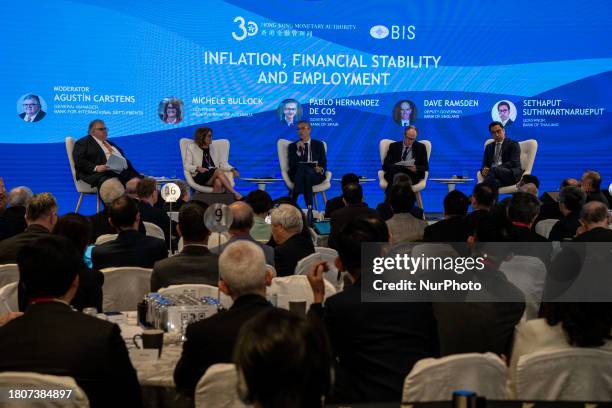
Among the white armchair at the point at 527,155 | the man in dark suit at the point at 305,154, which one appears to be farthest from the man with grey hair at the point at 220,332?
the white armchair at the point at 527,155

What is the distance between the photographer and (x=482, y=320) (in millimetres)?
3482

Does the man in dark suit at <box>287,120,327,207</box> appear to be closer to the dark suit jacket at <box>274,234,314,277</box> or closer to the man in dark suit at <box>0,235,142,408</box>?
the dark suit jacket at <box>274,234,314,277</box>

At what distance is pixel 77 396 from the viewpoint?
8.32ft

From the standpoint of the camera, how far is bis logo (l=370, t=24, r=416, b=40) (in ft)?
43.0

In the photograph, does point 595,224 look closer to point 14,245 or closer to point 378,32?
point 14,245

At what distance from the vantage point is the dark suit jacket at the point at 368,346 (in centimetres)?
312

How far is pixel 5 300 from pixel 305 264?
1771mm

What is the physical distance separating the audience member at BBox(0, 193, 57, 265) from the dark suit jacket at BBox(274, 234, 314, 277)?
4.57 ft

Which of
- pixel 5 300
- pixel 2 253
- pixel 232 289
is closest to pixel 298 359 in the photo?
pixel 232 289

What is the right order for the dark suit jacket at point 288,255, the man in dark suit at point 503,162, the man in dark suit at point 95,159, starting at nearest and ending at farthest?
the dark suit jacket at point 288,255 → the man in dark suit at point 95,159 → the man in dark suit at point 503,162

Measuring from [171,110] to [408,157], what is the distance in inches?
143

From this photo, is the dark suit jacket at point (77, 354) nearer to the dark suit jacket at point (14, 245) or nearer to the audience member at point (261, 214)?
the dark suit jacket at point (14, 245)

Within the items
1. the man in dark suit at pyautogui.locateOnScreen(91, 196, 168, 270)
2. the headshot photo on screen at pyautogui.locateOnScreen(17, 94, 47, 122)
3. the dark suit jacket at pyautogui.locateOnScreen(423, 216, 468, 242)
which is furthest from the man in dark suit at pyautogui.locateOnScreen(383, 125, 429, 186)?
the man in dark suit at pyautogui.locateOnScreen(91, 196, 168, 270)

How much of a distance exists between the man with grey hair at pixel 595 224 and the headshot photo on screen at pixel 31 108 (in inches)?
351
